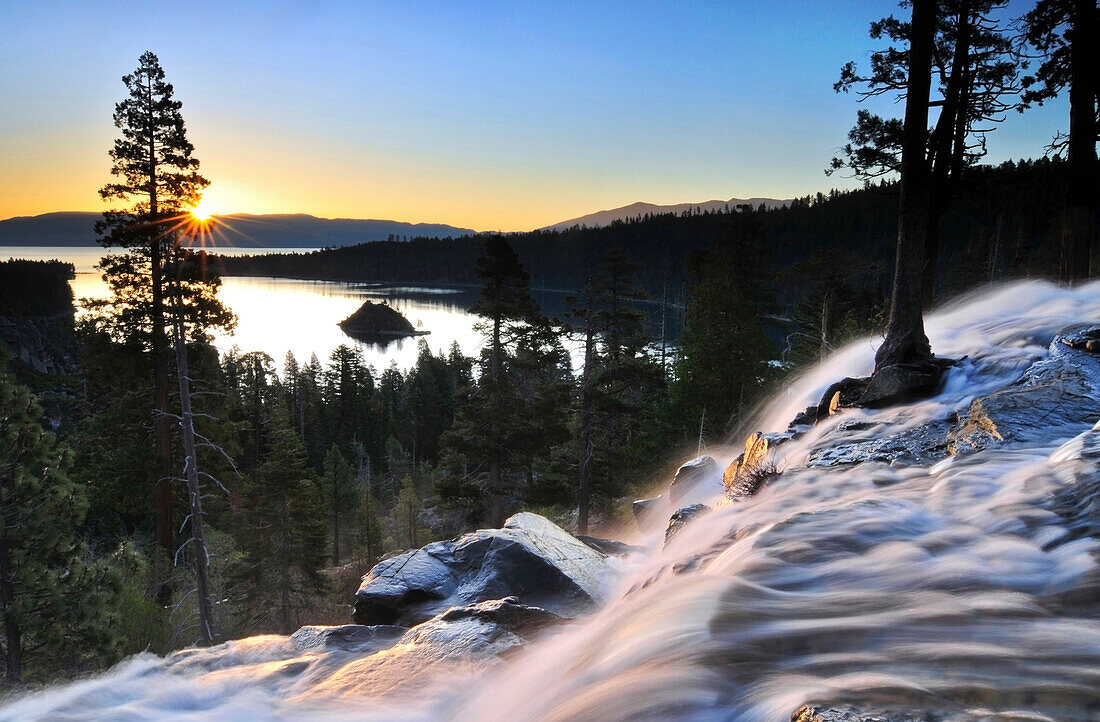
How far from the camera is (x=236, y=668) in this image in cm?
607

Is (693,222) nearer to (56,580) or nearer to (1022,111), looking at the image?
(1022,111)

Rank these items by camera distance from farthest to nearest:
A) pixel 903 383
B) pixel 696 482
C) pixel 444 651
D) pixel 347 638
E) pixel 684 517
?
pixel 696 482 < pixel 903 383 < pixel 684 517 < pixel 347 638 < pixel 444 651

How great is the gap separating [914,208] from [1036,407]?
12.7ft

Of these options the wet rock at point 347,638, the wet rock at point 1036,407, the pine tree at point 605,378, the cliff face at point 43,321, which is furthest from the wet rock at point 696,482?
the cliff face at point 43,321

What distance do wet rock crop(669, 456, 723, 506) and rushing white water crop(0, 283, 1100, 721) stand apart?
4271 mm

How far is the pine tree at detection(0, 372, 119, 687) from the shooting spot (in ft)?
41.2

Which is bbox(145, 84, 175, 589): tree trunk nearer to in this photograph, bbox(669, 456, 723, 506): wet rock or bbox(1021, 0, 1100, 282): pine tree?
bbox(669, 456, 723, 506): wet rock

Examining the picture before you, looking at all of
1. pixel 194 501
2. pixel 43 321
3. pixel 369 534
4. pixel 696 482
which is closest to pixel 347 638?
pixel 696 482

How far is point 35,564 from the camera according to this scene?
1282 cm

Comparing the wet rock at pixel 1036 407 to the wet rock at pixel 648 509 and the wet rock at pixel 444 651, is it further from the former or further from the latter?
the wet rock at pixel 648 509

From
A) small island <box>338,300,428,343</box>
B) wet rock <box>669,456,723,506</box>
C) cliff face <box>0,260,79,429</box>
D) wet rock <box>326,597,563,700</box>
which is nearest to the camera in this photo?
wet rock <box>326,597,563,700</box>

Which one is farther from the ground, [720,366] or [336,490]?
[720,366]

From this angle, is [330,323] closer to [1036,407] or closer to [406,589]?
[406,589]

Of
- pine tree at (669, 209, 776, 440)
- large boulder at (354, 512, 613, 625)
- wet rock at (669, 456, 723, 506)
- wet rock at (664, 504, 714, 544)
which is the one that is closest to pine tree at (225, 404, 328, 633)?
pine tree at (669, 209, 776, 440)
